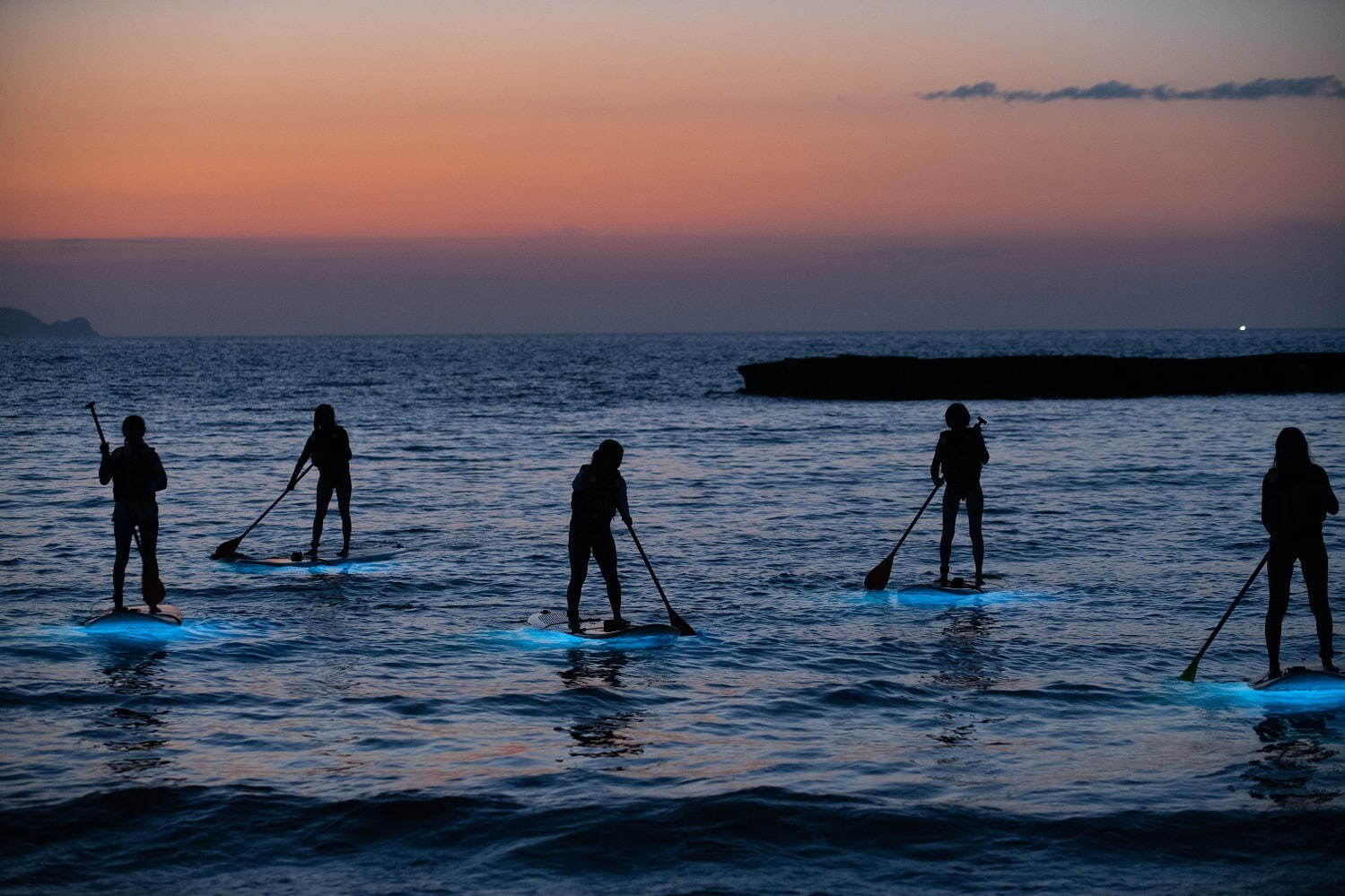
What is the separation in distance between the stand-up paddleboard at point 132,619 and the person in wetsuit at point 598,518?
13.8ft

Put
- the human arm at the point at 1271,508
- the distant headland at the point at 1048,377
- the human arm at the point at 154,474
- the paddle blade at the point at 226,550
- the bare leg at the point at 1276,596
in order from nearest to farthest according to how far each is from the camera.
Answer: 1. the human arm at the point at 1271,508
2. the bare leg at the point at 1276,596
3. the human arm at the point at 154,474
4. the paddle blade at the point at 226,550
5. the distant headland at the point at 1048,377

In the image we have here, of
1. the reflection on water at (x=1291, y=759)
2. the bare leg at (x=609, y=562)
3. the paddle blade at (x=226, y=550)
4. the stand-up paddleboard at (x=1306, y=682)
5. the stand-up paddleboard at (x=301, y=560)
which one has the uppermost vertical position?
the bare leg at (x=609, y=562)

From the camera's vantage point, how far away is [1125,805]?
26.7ft

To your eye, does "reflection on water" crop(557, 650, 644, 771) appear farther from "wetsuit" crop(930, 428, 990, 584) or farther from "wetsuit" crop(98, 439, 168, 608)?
"wetsuit" crop(930, 428, 990, 584)

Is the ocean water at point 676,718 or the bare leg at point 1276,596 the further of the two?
the bare leg at point 1276,596

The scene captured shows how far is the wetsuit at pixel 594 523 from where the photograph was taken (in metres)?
12.2

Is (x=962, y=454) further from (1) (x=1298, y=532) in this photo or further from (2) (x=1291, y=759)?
(2) (x=1291, y=759)

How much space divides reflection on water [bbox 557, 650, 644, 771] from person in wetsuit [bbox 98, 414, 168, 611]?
4631 millimetres

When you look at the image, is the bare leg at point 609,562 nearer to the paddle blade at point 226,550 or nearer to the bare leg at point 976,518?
the bare leg at point 976,518

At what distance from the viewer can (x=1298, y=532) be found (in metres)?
10.2

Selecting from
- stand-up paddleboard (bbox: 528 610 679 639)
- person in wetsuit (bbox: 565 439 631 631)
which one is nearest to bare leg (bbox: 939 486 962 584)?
stand-up paddleboard (bbox: 528 610 679 639)

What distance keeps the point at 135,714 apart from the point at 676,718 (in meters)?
4.36

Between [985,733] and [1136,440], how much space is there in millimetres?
33369

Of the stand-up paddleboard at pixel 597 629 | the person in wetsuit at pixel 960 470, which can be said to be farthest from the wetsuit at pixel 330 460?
the person in wetsuit at pixel 960 470
